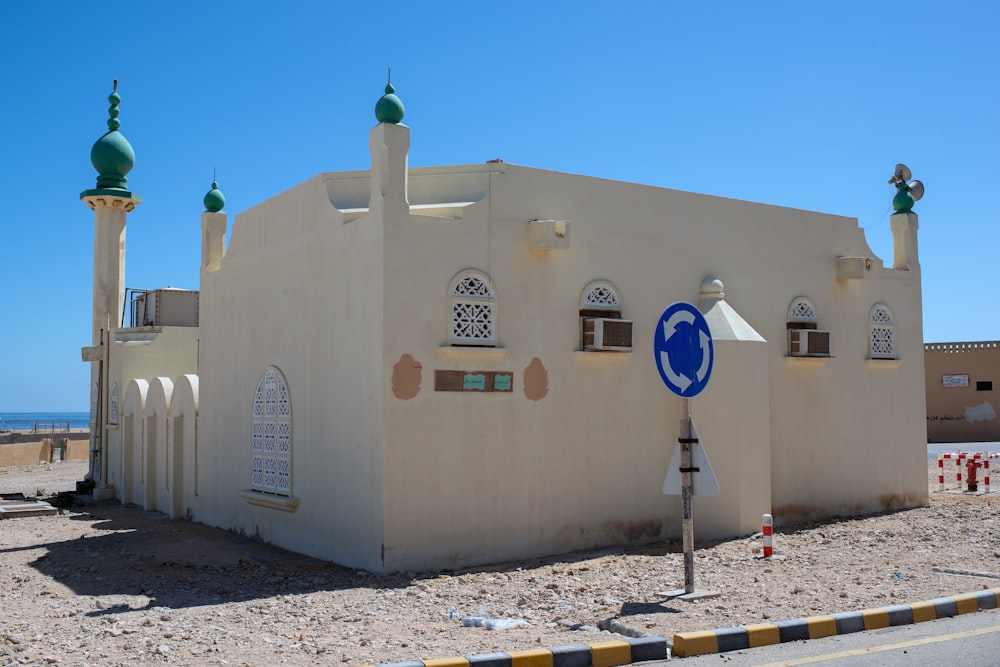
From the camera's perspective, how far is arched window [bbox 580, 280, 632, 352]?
11008 millimetres

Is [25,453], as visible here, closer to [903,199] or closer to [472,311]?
[472,311]

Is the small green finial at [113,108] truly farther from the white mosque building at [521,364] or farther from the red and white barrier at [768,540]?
the red and white barrier at [768,540]

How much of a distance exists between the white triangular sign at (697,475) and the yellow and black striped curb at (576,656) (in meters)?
1.83

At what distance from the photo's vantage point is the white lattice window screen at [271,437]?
463 inches

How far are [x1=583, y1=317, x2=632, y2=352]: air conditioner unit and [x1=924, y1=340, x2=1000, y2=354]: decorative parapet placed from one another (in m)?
24.1

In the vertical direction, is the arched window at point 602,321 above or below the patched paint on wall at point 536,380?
above

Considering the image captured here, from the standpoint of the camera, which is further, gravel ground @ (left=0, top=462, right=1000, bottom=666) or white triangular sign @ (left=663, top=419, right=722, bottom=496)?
white triangular sign @ (left=663, top=419, right=722, bottom=496)

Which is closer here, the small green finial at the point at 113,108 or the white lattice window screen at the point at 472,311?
the white lattice window screen at the point at 472,311

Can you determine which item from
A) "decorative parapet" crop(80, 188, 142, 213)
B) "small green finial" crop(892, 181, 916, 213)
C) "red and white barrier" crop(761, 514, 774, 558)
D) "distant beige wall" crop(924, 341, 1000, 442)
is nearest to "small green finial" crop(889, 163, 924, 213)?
"small green finial" crop(892, 181, 916, 213)

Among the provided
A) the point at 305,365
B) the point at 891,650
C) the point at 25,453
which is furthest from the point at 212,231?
the point at 25,453

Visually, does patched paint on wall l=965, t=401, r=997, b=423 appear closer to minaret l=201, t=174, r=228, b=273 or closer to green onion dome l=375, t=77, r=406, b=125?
minaret l=201, t=174, r=228, b=273

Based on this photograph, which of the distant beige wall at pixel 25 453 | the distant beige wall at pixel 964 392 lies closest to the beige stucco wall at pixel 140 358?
the distant beige wall at pixel 25 453

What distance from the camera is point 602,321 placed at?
36.1 feet

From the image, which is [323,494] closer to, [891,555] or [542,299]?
[542,299]
